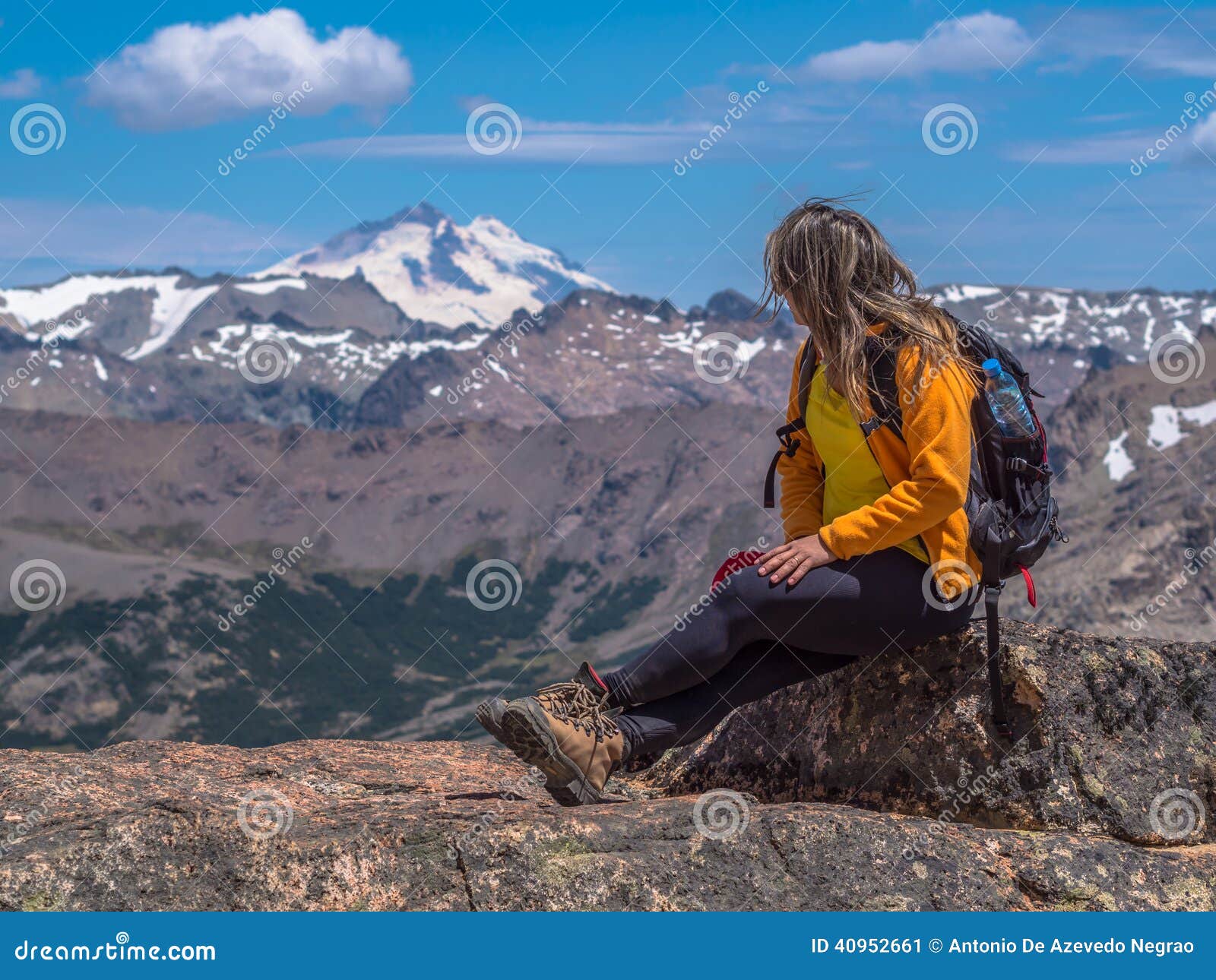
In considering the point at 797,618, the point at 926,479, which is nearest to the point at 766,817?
the point at 797,618

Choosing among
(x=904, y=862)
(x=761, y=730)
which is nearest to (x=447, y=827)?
(x=904, y=862)

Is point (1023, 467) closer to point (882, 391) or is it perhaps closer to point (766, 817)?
point (882, 391)

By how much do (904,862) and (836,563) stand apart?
2.12 metres

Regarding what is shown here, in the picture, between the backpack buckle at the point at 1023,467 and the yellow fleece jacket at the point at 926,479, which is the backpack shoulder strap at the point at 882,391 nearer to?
the yellow fleece jacket at the point at 926,479

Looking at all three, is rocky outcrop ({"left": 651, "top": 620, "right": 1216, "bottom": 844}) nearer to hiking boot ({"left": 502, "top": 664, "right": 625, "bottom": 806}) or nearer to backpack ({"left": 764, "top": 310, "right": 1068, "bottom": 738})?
backpack ({"left": 764, "top": 310, "right": 1068, "bottom": 738})

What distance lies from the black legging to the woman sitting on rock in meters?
0.01

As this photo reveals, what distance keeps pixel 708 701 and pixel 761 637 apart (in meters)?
0.66

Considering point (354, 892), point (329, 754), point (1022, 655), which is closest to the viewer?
point (354, 892)

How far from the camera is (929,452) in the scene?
844 centimetres

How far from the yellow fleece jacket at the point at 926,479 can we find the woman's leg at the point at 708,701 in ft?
3.75

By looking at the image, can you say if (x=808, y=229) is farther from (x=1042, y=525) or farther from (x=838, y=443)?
(x=1042, y=525)

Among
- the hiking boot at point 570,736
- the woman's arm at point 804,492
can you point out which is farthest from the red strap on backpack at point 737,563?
the hiking boot at point 570,736

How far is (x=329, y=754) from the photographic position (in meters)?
12.5

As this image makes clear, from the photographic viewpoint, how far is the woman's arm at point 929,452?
842 centimetres
